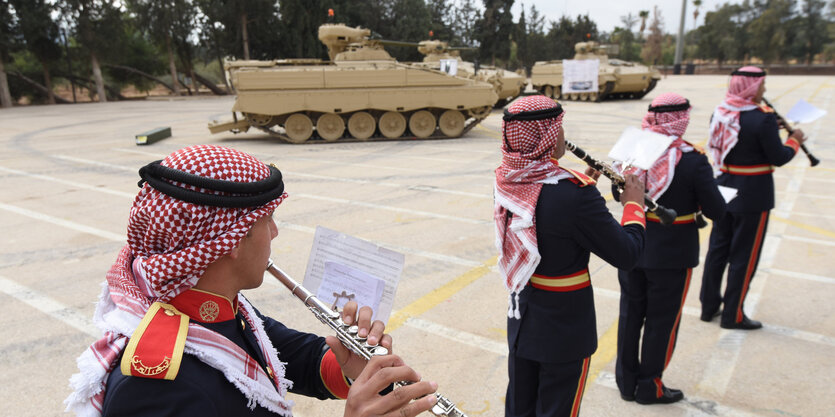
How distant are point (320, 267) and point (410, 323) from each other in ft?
10.3

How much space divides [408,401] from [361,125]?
14.7 meters

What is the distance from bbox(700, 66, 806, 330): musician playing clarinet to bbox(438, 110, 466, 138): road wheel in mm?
11600

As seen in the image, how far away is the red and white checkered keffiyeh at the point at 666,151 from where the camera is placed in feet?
11.5

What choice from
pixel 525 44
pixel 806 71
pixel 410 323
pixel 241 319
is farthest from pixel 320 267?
pixel 806 71

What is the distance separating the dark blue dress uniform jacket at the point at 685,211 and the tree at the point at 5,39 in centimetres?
3328

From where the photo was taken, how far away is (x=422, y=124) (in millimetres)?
16156

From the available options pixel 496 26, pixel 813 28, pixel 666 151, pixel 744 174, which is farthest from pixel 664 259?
pixel 813 28

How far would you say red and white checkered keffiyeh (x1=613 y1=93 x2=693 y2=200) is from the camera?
352cm

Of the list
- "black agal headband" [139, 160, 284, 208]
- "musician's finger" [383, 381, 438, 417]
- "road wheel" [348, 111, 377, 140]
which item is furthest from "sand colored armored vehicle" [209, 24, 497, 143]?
"musician's finger" [383, 381, 438, 417]

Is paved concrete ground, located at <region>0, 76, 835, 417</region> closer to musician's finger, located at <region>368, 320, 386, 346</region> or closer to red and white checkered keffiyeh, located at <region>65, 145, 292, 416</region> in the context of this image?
musician's finger, located at <region>368, 320, 386, 346</region>

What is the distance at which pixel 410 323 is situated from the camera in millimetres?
4844

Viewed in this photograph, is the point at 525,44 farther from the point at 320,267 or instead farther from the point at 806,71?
the point at 320,267

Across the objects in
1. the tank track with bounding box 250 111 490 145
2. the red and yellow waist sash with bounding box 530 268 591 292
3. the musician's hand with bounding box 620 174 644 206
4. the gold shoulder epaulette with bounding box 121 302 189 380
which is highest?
the gold shoulder epaulette with bounding box 121 302 189 380

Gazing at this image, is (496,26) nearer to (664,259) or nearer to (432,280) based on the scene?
(432,280)
